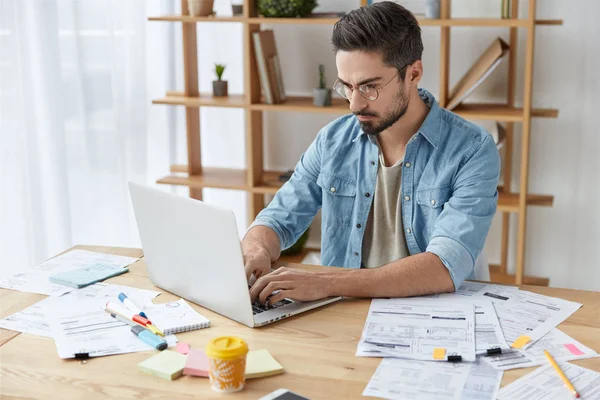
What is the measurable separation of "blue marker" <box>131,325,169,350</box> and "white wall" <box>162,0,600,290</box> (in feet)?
6.85

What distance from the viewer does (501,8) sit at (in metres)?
2.96

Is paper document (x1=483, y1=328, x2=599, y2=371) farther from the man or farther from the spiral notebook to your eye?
the spiral notebook

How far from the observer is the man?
172 cm

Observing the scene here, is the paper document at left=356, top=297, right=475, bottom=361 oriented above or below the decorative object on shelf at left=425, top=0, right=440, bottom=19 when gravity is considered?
below

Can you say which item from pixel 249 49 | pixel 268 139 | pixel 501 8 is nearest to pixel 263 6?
pixel 249 49

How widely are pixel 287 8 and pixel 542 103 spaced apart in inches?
43.8

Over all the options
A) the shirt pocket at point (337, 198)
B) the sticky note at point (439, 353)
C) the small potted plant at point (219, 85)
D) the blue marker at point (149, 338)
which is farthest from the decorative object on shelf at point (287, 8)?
the sticky note at point (439, 353)

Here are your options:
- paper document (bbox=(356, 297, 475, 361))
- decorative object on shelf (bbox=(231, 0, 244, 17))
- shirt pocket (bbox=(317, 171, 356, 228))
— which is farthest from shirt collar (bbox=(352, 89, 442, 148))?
decorative object on shelf (bbox=(231, 0, 244, 17))

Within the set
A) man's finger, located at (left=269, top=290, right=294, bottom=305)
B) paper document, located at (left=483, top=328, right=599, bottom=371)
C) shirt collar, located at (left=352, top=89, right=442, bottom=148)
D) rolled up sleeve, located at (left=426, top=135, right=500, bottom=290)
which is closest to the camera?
paper document, located at (left=483, top=328, right=599, bottom=371)

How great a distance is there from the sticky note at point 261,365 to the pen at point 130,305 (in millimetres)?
289

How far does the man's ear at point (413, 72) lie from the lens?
2.00 meters

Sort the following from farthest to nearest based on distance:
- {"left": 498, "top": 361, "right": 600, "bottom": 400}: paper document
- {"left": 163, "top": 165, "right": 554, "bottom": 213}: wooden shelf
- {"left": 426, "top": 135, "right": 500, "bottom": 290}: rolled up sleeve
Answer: {"left": 163, "top": 165, "right": 554, "bottom": 213}: wooden shelf → {"left": 426, "top": 135, "right": 500, "bottom": 290}: rolled up sleeve → {"left": 498, "top": 361, "right": 600, "bottom": 400}: paper document

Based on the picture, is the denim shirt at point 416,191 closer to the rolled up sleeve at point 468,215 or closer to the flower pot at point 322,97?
the rolled up sleeve at point 468,215

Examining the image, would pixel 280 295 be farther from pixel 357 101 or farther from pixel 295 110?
pixel 295 110
